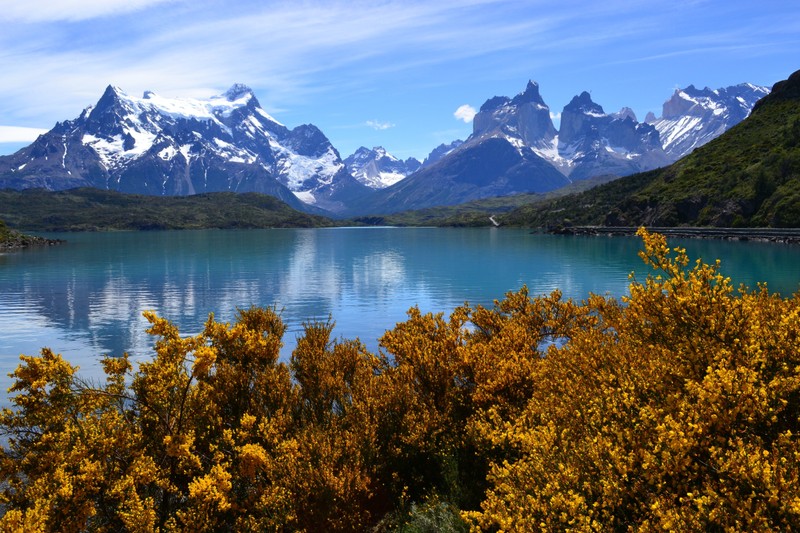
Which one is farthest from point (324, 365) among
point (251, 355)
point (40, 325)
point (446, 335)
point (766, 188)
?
point (766, 188)

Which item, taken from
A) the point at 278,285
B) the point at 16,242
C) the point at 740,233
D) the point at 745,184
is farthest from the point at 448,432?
the point at 16,242

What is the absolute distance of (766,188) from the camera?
147875 mm

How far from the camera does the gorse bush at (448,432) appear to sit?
275 inches

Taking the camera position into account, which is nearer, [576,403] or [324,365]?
[576,403]

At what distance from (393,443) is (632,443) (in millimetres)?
7533

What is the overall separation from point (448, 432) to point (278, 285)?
66.5 meters

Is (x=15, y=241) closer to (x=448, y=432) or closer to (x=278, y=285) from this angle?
(x=278, y=285)

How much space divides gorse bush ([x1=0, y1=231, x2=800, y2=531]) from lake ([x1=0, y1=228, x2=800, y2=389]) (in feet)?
32.7

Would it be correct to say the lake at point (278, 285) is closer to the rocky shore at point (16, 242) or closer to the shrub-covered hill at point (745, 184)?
the rocky shore at point (16, 242)

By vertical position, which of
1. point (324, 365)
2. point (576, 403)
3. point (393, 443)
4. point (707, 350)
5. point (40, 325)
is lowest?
point (40, 325)

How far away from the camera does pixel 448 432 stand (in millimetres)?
14047

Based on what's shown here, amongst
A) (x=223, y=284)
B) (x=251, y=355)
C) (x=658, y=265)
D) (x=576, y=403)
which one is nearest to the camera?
(x=658, y=265)

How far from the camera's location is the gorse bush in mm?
6977

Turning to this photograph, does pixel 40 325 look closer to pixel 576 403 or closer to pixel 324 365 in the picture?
pixel 324 365
